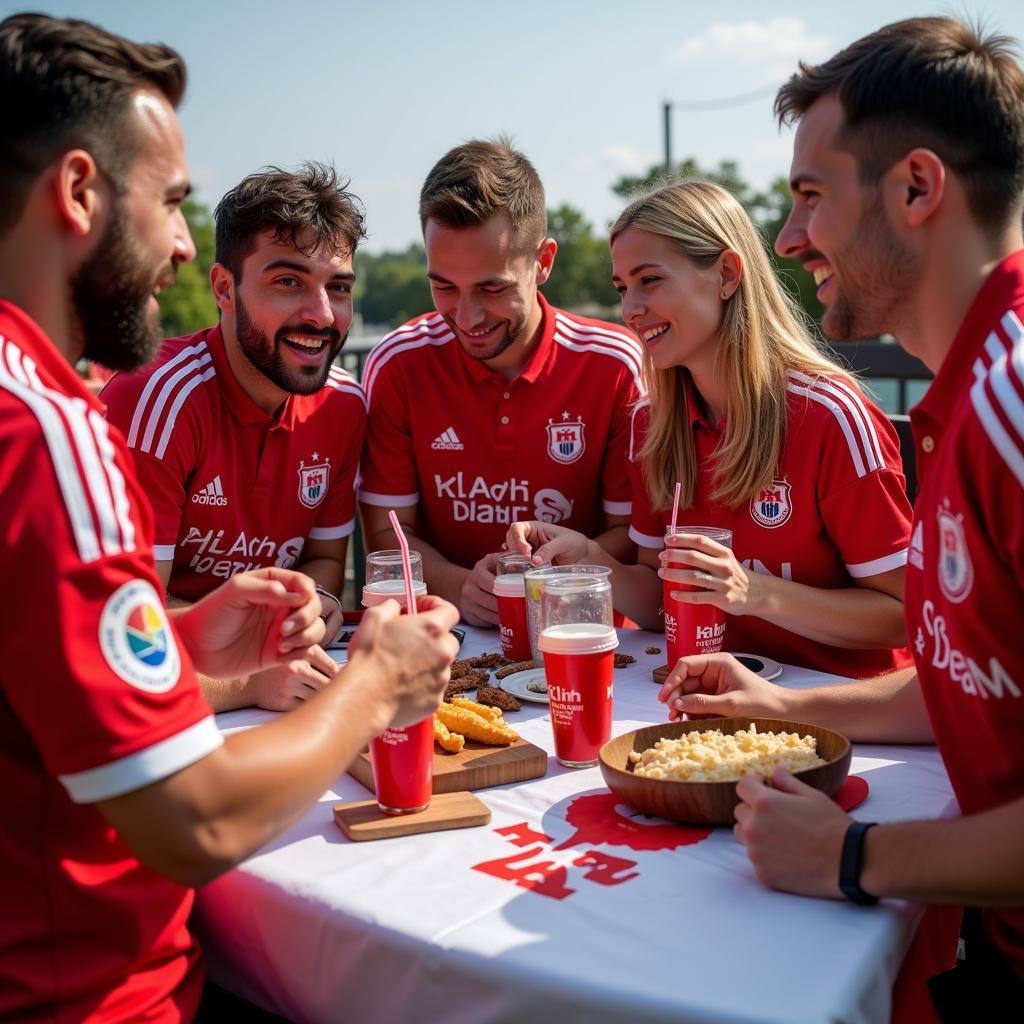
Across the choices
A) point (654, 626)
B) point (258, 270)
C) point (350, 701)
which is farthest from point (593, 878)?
point (258, 270)

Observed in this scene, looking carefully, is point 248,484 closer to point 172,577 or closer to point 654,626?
point 172,577

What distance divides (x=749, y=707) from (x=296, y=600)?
87 centimetres

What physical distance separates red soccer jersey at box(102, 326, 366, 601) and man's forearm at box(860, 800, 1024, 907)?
222 cm

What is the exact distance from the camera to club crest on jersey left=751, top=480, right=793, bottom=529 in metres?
2.82

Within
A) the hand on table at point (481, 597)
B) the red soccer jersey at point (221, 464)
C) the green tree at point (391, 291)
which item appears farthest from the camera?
the green tree at point (391, 291)

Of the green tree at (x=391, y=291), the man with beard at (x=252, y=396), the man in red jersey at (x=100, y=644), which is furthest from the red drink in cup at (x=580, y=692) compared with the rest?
the green tree at (x=391, y=291)

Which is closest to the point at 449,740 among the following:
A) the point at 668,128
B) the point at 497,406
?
the point at 497,406

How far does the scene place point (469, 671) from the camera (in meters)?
2.53

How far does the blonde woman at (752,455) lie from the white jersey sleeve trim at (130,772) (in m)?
1.47

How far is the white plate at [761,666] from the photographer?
2.46m

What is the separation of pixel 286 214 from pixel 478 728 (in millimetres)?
1945

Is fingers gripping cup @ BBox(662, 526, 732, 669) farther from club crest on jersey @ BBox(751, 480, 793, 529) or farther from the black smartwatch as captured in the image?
the black smartwatch

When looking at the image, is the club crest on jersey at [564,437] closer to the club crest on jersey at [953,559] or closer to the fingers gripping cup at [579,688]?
the fingers gripping cup at [579,688]

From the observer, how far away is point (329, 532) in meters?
3.60
